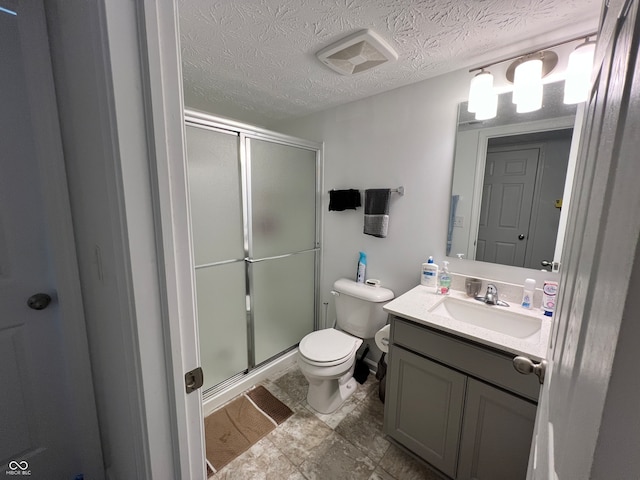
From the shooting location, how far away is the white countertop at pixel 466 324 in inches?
39.3

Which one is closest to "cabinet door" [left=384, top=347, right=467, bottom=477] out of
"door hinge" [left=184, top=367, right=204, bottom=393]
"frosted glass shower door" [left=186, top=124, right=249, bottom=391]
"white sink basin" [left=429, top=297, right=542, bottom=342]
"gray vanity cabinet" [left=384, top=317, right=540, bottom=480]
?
"gray vanity cabinet" [left=384, top=317, right=540, bottom=480]

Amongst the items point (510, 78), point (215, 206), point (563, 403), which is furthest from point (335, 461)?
point (510, 78)

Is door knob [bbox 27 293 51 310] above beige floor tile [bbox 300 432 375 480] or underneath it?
above

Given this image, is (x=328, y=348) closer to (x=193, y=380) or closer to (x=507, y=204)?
(x=193, y=380)

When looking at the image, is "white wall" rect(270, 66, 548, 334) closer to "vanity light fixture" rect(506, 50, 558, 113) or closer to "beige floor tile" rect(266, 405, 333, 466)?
"vanity light fixture" rect(506, 50, 558, 113)

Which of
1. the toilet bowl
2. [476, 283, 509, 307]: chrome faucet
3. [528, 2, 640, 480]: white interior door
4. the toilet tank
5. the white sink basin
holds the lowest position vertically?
the toilet bowl

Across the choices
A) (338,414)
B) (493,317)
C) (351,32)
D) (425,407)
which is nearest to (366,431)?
(338,414)

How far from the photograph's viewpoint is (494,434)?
107 centimetres

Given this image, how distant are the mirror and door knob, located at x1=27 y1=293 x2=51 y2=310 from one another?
206 cm

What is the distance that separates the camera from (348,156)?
2074 millimetres

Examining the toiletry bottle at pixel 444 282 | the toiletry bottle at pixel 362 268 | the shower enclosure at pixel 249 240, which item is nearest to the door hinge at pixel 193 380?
the shower enclosure at pixel 249 240

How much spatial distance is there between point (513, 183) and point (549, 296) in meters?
0.61

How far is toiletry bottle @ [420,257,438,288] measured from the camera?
1.65 meters

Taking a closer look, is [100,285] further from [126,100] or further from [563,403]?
[563,403]
